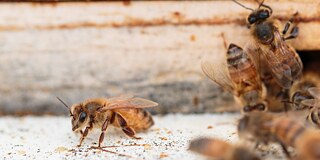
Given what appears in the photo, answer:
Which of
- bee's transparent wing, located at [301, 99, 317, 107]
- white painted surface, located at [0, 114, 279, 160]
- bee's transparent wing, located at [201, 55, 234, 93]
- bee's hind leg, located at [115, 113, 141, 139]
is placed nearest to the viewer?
white painted surface, located at [0, 114, 279, 160]

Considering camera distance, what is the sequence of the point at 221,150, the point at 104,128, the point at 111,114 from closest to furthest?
the point at 221,150 → the point at 104,128 → the point at 111,114

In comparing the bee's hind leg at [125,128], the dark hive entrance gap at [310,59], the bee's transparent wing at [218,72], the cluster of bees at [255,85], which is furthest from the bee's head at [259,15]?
the bee's hind leg at [125,128]

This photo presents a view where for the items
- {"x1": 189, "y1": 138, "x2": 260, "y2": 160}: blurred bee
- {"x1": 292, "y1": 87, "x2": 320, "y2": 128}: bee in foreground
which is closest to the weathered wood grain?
→ {"x1": 292, "y1": 87, "x2": 320, "y2": 128}: bee in foreground

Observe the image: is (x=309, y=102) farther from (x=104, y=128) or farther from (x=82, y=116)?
(x=82, y=116)

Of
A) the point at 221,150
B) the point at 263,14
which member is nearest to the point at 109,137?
the point at 221,150

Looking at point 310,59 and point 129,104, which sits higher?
point 310,59

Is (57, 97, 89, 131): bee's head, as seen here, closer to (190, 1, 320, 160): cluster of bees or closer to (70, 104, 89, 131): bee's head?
(70, 104, 89, 131): bee's head

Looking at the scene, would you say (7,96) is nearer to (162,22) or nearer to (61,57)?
(61,57)
